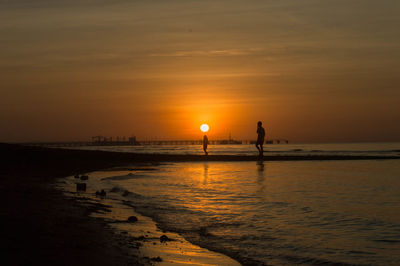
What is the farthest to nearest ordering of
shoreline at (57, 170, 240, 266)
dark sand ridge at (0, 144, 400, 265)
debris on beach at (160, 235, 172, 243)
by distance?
1. debris on beach at (160, 235, 172, 243)
2. shoreline at (57, 170, 240, 266)
3. dark sand ridge at (0, 144, 400, 265)

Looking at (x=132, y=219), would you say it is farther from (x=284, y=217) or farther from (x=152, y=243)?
(x=284, y=217)

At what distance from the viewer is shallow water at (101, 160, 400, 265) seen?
7.75 m

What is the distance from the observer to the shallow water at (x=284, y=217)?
25.4 ft

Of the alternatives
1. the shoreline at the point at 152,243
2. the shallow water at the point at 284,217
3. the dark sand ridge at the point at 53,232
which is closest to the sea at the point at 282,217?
the shallow water at the point at 284,217

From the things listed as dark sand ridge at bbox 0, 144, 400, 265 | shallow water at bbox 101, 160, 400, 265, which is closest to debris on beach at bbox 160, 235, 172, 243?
shallow water at bbox 101, 160, 400, 265

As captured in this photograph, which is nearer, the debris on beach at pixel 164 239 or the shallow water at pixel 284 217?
the shallow water at pixel 284 217

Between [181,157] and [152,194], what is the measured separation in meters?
26.0

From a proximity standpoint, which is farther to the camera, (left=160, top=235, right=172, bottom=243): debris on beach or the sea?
(left=160, top=235, right=172, bottom=243): debris on beach

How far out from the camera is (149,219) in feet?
35.0

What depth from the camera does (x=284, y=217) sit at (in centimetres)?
1102

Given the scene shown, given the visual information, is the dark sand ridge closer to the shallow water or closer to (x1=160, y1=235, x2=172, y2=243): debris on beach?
(x1=160, y1=235, x2=172, y2=243): debris on beach

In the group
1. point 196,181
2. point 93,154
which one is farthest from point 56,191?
point 93,154

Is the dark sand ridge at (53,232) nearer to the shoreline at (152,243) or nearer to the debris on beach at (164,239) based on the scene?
the shoreline at (152,243)

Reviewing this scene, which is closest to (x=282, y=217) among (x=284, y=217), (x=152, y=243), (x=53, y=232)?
(x=284, y=217)
